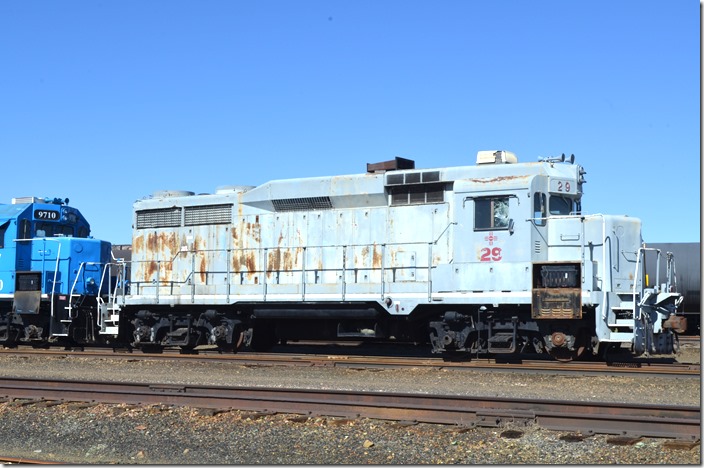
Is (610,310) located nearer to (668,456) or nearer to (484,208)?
(484,208)

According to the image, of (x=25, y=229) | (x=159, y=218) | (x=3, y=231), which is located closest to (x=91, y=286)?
(x=25, y=229)

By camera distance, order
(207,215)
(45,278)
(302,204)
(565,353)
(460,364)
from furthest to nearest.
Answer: (45,278), (207,215), (302,204), (565,353), (460,364)

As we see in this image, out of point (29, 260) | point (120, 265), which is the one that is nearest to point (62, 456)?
point (120, 265)

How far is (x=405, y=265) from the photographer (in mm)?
15586

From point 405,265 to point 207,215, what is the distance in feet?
15.2

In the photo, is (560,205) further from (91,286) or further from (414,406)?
(91,286)

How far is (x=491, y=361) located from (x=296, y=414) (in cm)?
681

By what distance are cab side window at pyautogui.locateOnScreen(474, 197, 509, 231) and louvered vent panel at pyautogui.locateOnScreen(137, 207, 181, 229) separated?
6684 mm

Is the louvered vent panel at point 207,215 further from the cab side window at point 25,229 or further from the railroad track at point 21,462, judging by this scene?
the railroad track at point 21,462

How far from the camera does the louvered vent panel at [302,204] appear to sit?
16516mm

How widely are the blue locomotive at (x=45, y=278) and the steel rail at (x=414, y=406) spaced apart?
8048 millimetres

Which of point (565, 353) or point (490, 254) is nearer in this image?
point (565, 353)

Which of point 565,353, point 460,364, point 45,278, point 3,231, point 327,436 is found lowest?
point 327,436

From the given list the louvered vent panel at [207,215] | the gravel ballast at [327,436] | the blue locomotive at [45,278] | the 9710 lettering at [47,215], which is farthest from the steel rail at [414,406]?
the 9710 lettering at [47,215]
